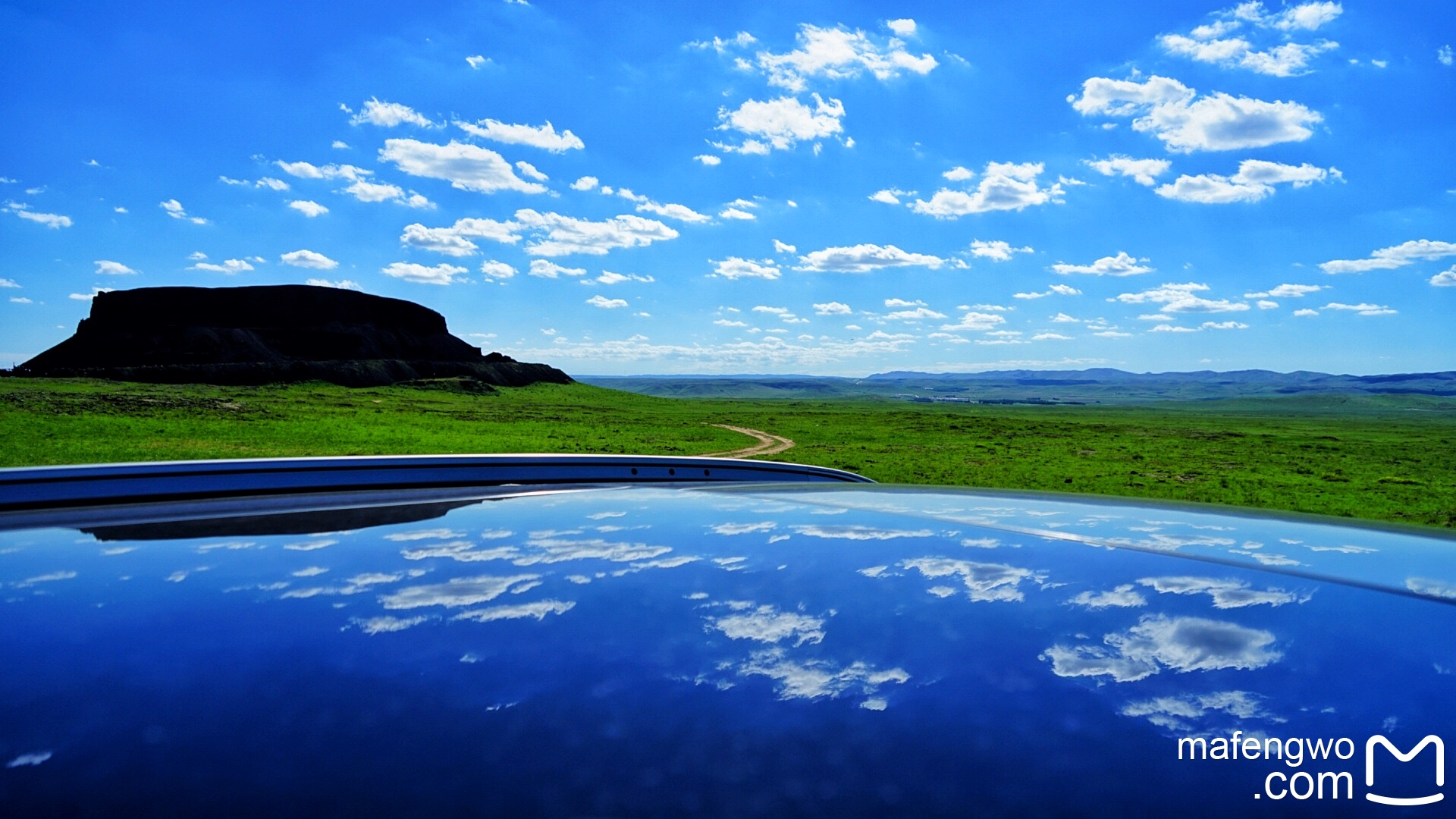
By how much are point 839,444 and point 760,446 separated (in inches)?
259

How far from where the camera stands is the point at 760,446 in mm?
41969

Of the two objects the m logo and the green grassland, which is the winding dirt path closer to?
the green grassland

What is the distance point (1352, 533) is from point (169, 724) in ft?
14.8

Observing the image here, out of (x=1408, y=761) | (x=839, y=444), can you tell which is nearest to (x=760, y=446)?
(x=839, y=444)

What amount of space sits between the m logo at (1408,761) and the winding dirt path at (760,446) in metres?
25.5

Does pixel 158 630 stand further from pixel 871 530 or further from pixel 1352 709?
pixel 1352 709

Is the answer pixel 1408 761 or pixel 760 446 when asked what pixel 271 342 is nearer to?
pixel 760 446

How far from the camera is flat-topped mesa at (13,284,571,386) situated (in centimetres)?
9531

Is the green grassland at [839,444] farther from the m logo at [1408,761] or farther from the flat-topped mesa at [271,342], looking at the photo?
the flat-topped mesa at [271,342]

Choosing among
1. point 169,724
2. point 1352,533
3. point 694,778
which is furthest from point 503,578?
point 1352,533

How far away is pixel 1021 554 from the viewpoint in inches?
116

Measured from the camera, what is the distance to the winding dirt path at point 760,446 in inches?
1417

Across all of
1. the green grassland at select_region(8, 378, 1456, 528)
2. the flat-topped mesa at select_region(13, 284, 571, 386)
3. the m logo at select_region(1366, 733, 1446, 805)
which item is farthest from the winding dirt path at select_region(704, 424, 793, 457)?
the flat-topped mesa at select_region(13, 284, 571, 386)

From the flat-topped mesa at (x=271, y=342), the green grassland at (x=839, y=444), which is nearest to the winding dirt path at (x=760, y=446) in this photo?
the green grassland at (x=839, y=444)
